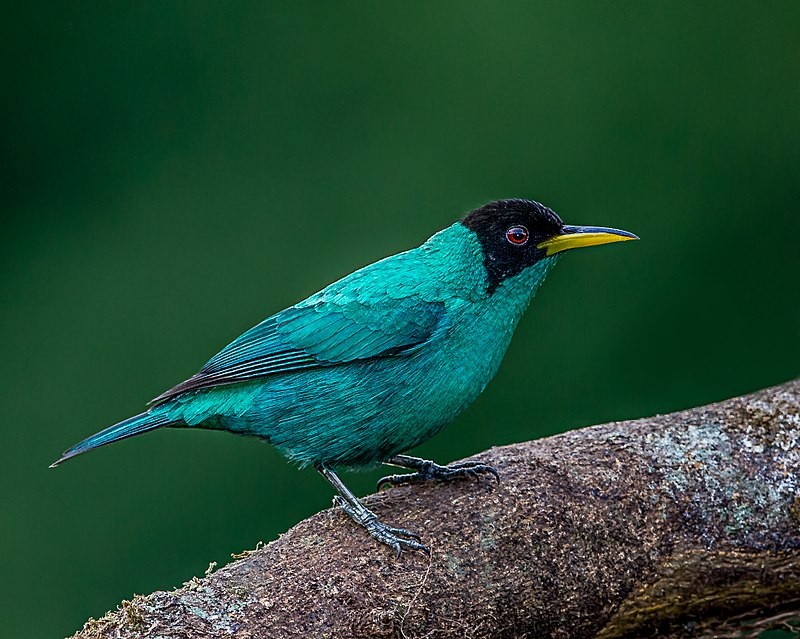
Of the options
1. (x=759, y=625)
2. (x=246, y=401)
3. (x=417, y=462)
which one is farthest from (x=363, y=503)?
(x=759, y=625)

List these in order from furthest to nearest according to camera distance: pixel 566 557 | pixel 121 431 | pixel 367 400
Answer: pixel 121 431, pixel 367 400, pixel 566 557

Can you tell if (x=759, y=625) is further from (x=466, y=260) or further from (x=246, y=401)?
(x=246, y=401)

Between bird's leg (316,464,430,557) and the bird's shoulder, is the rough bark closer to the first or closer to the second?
bird's leg (316,464,430,557)

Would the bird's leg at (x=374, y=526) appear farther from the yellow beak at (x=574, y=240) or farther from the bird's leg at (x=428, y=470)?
the yellow beak at (x=574, y=240)

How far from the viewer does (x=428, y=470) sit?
13.3ft

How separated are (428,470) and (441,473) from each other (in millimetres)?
77

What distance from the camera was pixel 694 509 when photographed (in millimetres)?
3670

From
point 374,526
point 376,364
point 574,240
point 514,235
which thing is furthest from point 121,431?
point 574,240

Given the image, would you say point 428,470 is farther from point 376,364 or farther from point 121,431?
point 121,431

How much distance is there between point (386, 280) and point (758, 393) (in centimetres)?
154

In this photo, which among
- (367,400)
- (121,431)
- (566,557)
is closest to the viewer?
(566,557)

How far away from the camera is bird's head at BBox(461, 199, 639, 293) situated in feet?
13.6

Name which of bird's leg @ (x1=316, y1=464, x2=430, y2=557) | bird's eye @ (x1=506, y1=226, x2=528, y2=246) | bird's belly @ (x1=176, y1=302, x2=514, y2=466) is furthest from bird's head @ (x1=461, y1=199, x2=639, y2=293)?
bird's leg @ (x1=316, y1=464, x2=430, y2=557)

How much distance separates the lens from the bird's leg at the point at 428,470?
3.89 m
